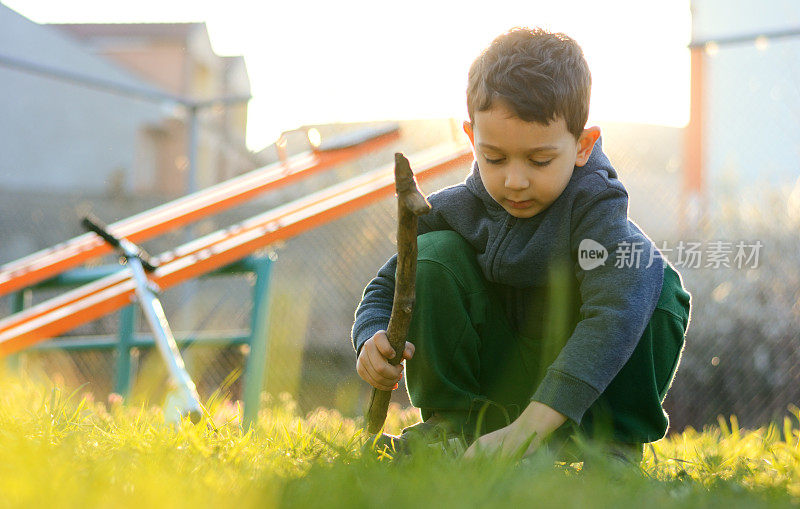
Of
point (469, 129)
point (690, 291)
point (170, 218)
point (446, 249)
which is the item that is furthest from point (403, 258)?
point (690, 291)

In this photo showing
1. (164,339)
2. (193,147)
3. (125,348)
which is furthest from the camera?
(193,147)

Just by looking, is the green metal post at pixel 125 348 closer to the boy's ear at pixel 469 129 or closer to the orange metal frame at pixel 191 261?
the orange metal frame at pixel 191 261

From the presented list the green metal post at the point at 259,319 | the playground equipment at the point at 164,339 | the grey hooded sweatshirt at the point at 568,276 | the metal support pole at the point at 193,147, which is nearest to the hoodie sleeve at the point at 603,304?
the grey hooded sweatshirt at the point at 568,276

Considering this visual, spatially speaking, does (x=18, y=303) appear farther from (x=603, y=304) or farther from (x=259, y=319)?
(x=603, y=304)

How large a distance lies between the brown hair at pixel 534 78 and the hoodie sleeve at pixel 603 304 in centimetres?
16

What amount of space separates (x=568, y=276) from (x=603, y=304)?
141 mm

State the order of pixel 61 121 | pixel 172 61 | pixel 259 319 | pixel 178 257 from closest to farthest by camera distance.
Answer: pixel 178 257 → pixel 259 319 → pixel 61 121 → pixel 172 61

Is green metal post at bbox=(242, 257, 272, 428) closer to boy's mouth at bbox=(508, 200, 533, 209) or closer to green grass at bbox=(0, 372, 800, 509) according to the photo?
green grass at bbox=(0, 372, 800, 509)

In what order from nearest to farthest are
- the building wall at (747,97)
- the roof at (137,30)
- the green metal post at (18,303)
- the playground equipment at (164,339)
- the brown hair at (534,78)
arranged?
1. the brown hair at (534,78)
2. the playground equipment at (164,339)
3. the green metal post at (18,303)
4. the building wall at (747,97)
5. the roof at (137,30)

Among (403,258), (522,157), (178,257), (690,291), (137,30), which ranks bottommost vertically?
(690,291)

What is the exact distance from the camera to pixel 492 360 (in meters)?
1.55

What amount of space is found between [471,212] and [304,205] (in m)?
1.64

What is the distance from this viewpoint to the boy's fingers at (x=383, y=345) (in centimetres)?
137

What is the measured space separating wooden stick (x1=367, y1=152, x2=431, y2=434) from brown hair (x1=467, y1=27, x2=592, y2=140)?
0.31 meters
